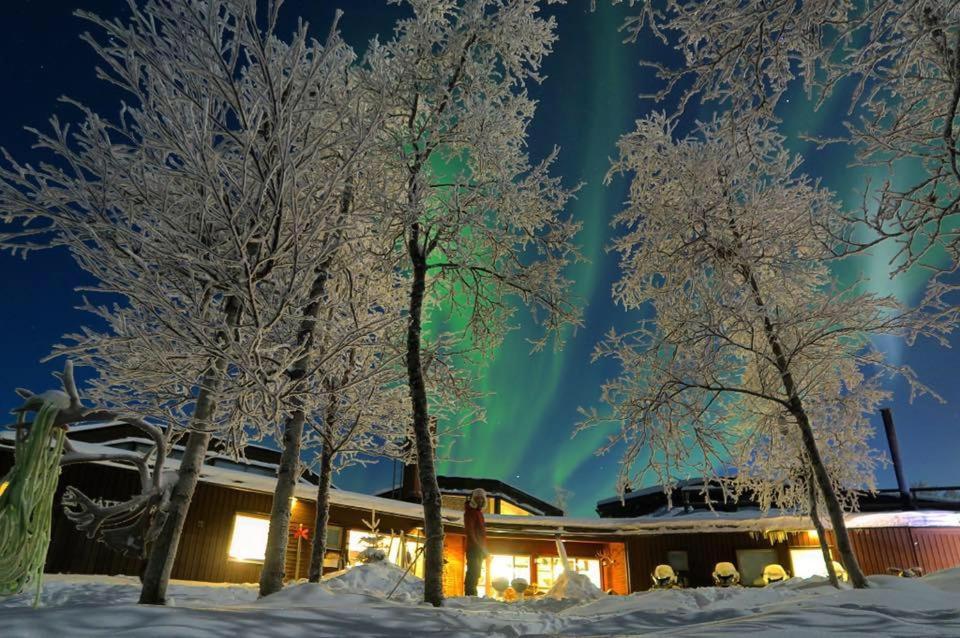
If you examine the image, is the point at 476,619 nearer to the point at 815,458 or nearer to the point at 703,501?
the point at 815,458

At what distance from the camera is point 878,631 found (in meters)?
2.76

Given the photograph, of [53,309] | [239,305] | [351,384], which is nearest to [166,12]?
[239,305]

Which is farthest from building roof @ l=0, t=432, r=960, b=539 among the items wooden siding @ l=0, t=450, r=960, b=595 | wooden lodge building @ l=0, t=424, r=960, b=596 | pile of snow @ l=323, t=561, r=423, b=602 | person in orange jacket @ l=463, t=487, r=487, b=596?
person in orange jacket @ l=463, t=487, r=487, b=596

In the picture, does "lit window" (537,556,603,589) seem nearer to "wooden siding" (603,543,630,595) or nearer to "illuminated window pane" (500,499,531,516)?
"wooden siding" (603,543,630,595)

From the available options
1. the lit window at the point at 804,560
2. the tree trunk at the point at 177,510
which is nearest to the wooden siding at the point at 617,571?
the lit window at the point at 804,560

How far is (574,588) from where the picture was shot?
871 cm

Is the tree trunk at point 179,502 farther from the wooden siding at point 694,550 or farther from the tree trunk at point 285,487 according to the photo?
the wooden siding at point 694,550

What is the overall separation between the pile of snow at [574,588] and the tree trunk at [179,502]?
6004 mm

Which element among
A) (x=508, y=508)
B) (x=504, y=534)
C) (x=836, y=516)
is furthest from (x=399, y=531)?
(x=836, y=516)

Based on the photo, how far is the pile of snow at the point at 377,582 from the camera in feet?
26.1

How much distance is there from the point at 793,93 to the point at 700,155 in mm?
5934

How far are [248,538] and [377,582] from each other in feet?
29.0

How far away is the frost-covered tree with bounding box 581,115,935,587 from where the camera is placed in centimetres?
834

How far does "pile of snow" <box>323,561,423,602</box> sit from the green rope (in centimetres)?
517
